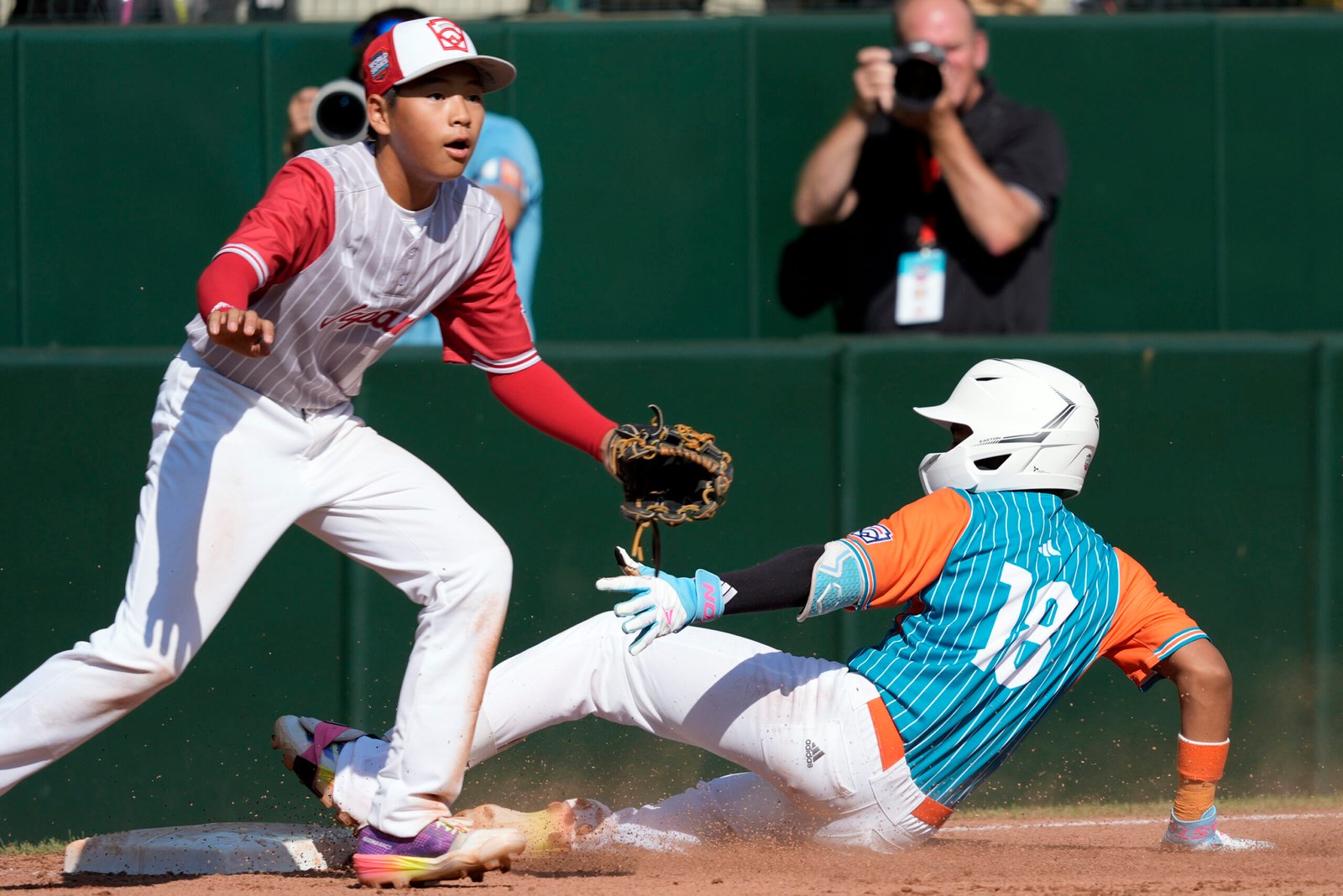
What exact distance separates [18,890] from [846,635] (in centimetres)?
269

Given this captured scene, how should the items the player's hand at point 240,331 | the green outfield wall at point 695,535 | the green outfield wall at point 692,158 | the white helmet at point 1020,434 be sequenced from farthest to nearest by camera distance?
the green outfield wall at point 692,158 → the green outfield wall at point 695,535 → the white helmet at point 1020,434 → the player's hand at point 240,331

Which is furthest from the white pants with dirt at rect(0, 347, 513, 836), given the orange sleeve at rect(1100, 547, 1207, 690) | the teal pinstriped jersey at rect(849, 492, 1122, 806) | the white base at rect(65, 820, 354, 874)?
the orange sleeve at rect(1100, 547, 1207, 690)

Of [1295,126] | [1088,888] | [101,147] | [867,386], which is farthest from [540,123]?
[1088,888]

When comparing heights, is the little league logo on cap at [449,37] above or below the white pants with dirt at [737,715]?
above

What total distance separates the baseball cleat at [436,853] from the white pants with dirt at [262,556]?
1.9 inches

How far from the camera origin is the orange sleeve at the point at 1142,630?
4.39 m

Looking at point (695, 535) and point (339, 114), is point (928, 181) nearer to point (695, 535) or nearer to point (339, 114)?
point (695, 535)

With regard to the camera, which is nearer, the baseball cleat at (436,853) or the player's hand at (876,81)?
the baseball cleat at (436,853)

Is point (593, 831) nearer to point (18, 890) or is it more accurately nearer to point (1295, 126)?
point (18, 890)

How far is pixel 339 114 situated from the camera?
651 centimetres

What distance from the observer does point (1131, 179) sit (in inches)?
310

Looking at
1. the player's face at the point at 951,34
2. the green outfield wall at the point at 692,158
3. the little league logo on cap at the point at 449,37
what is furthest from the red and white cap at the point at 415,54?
the green outfield wall at the point at 692,158

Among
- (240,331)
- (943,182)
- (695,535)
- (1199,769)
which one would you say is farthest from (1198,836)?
(943,182)

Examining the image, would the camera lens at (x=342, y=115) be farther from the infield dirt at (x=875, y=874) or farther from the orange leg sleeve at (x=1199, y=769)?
the orange leg sleeve at (x=1199, y=769)
